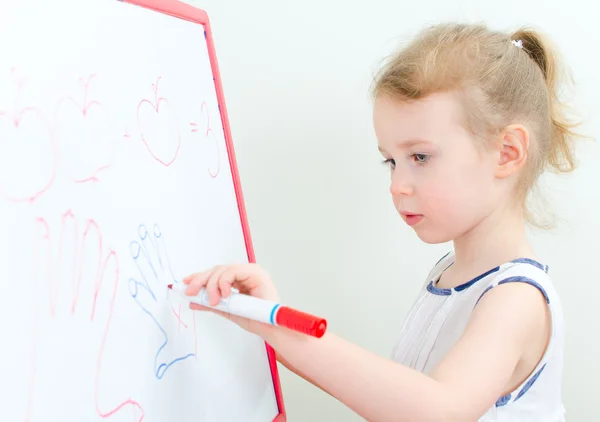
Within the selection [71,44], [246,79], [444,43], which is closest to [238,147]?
[246,79]

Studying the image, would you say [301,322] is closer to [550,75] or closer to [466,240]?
[466,240]

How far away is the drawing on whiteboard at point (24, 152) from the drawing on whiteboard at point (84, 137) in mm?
14

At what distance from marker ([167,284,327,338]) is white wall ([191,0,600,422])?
46cm

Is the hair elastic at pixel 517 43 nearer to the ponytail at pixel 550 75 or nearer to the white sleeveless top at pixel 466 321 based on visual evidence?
the ponytail at pixel 550 75

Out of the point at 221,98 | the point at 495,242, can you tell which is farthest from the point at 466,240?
the point at 221,98

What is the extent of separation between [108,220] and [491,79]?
45 cm

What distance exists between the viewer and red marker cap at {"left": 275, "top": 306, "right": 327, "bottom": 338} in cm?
46

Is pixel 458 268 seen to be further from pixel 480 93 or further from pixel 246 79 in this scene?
pixel 246 79

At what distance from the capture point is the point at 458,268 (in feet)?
2.57

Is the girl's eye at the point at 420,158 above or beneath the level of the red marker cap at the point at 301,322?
above

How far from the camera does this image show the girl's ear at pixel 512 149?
26.7 inches

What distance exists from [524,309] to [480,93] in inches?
9.6

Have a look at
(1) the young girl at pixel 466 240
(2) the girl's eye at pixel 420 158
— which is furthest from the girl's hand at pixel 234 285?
(2) the girl's eye at pixel 420 158

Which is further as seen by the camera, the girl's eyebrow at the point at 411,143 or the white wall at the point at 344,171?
the white wall at the point at 344,171
